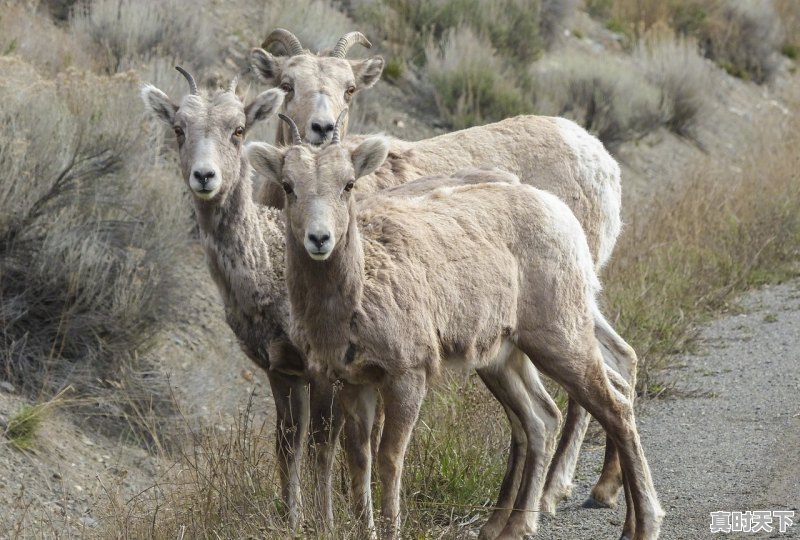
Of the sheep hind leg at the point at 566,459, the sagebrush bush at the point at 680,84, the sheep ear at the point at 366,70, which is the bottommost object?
the sagebrush bush at the point at 680,84

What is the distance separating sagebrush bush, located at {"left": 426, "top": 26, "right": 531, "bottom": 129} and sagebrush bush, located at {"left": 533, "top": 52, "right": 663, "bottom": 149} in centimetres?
55

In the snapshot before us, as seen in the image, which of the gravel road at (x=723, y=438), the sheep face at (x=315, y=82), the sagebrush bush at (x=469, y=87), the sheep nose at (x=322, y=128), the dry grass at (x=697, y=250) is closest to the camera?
the gravel road at (x=723, y=438)

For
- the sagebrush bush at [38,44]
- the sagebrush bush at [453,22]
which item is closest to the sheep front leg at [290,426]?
the sagebrush bush at [38,44]

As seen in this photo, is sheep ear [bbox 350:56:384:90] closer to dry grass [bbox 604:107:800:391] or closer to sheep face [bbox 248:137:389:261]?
dry grass [bbox 604:107:800:391]

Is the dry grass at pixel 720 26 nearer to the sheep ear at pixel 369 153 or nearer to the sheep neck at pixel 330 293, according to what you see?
the sheep ear at pixel 369 153

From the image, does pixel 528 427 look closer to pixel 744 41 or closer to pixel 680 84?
pixel 680 84

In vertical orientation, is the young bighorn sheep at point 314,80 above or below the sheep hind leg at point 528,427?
above

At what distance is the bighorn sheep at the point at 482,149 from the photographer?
767 cm

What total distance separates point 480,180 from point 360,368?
1.74 meters

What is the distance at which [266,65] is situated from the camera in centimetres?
816

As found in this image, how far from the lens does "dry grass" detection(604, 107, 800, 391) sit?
9297 mm

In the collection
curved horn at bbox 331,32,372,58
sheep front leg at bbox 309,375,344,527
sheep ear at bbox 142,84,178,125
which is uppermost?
sheep ear at bbox 142,84,178,125

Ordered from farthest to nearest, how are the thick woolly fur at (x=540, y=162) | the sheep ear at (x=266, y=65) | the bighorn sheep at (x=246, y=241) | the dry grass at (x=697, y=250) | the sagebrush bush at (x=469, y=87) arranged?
1. the sagebrush bush at (x=469, y=87)
2. the dry grass at (x=697, y=250)
3. the sheep ear at (x=266, y=65)
4. the thick woolly fur at (x=540, y=162)
5. the bighorn sheep at (x=246, y=241)

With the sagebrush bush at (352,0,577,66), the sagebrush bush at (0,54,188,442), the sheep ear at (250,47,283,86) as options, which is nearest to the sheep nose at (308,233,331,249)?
the sheep ear at (250,47,283,86)
